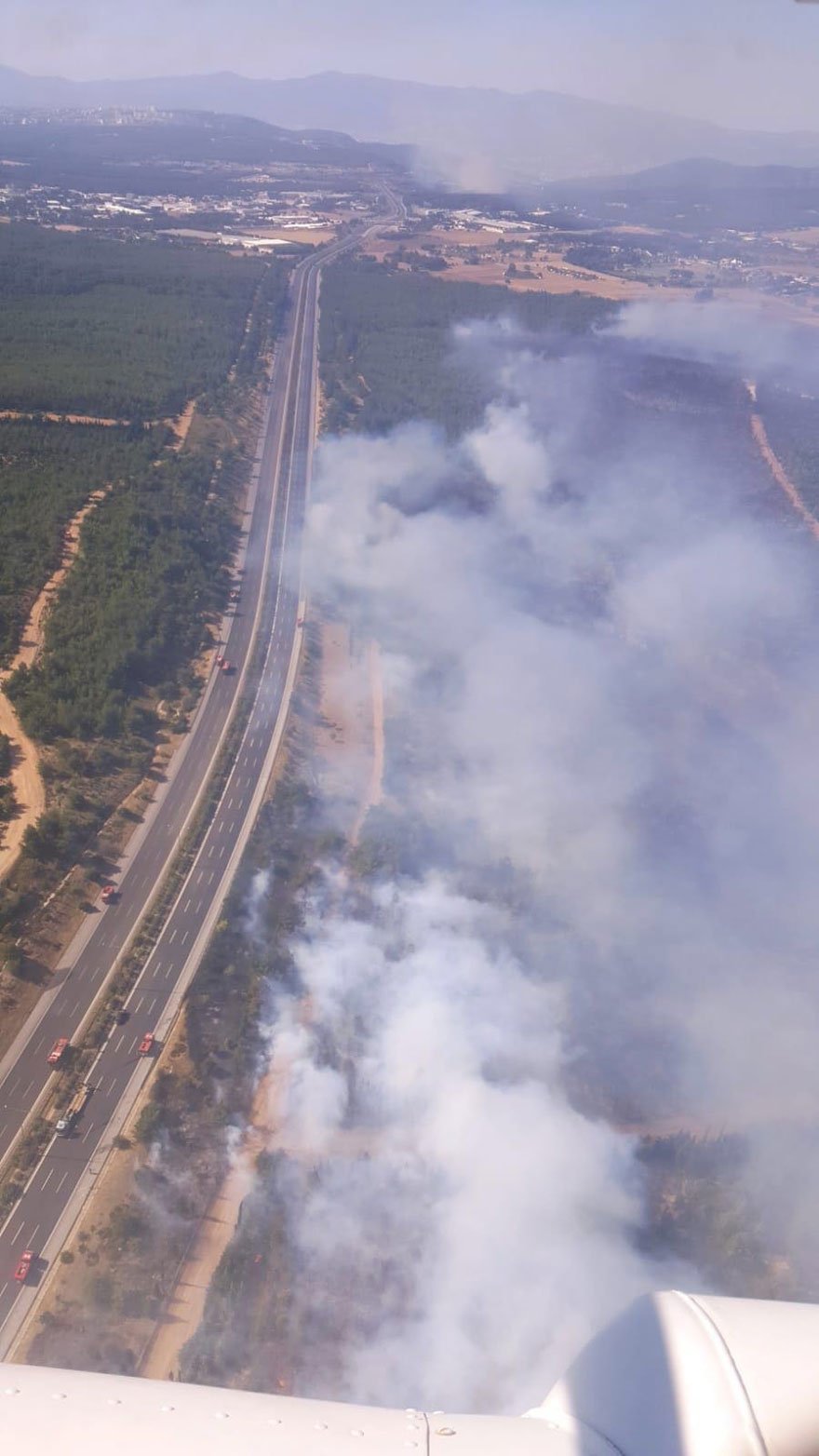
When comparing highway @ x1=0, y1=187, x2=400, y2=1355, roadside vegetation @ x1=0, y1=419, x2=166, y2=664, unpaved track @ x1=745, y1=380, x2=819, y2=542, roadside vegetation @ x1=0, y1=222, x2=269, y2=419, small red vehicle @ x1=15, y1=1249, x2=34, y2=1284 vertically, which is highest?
roadside vegetation @ x1=0, y1=222, x2=269, y2=419

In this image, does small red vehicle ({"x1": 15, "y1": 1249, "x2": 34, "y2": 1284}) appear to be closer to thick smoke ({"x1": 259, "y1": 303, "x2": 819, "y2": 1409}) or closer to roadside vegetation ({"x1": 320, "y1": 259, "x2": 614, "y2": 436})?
thick smoke ({"x1": 259, "y1": 303, "x2": 819, "y2": 1409})

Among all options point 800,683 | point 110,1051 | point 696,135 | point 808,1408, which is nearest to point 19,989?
point 110,1051

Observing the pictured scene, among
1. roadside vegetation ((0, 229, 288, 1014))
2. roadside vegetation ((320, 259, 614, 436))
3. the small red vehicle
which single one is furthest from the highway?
roadside vegetation ((320, 259, 614, 436))

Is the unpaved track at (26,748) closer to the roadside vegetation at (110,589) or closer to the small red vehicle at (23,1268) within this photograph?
the roadside vegetation at (110,589)

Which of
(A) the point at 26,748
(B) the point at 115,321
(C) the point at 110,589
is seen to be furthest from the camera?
(B) the point at 115,321

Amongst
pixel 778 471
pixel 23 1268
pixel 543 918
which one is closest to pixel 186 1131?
pixel 23 1268

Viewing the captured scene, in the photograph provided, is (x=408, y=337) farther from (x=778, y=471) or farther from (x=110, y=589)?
(x=110, y=589)
